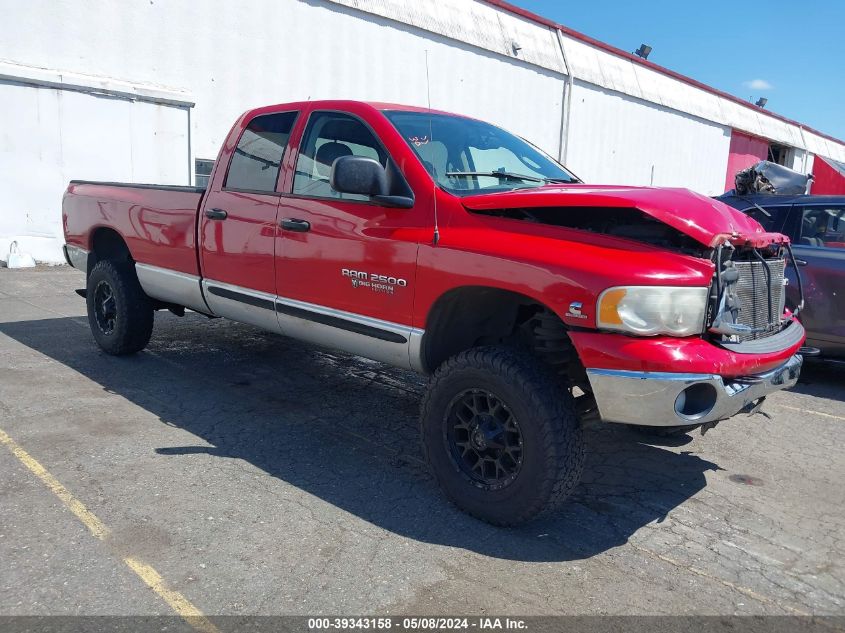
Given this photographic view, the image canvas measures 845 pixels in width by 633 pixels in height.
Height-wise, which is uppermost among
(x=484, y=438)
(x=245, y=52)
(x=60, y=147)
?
(x=245, y=52)

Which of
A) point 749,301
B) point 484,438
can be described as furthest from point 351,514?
point 749,301

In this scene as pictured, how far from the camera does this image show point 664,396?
281 cm

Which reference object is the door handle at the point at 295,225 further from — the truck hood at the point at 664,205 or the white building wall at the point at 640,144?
the white building wall at the point at 640,144

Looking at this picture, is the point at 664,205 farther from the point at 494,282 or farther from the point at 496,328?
the point at 496,328

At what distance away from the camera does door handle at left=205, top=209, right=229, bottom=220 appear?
4684 millimetres

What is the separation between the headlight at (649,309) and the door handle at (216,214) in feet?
9.28

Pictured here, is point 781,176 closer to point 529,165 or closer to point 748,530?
point 529,165

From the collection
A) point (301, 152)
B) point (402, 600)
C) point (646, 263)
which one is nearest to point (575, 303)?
point (646, 263)

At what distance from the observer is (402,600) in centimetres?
267

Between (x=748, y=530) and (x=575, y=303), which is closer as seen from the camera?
(x=575, y=303)

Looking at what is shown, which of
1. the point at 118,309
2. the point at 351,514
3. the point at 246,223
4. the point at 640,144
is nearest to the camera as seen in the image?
the point at 351,514

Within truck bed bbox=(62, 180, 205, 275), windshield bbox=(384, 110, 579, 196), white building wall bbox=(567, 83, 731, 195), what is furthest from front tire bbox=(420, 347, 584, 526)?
white building wall bbox=(567, 83, 731, 195)

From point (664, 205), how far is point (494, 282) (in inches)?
32.2

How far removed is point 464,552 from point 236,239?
103 inches
